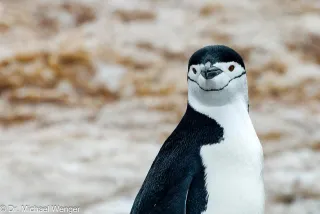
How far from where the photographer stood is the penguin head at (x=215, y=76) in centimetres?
189

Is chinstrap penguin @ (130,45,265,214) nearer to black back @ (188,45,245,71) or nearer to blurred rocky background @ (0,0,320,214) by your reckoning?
black back @ (188,45,245,71)

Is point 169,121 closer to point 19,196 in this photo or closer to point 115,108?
point 115,108

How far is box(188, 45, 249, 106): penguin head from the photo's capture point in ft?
6.19

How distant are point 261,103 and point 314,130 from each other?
83 centimetres

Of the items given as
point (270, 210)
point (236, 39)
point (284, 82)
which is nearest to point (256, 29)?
point (236, 39)

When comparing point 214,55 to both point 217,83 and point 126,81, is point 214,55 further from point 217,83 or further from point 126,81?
point 126,81

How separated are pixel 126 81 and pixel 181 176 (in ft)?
13.3

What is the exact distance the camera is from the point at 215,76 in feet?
6.16

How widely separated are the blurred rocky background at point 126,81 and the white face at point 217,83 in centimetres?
215

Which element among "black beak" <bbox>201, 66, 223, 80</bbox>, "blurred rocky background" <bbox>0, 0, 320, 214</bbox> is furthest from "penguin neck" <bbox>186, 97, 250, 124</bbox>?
"blurred rocky background" <bbox>0, 0, 320, 214</bbox>

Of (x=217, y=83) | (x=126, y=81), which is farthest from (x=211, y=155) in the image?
(x=126, y=81)

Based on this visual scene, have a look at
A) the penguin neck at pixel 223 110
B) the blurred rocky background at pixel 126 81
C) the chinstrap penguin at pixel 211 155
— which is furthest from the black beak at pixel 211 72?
the blurred rocky background at pixel 126 81

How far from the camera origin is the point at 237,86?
1950mm

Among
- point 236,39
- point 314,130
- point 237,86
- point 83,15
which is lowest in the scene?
point 237,86
